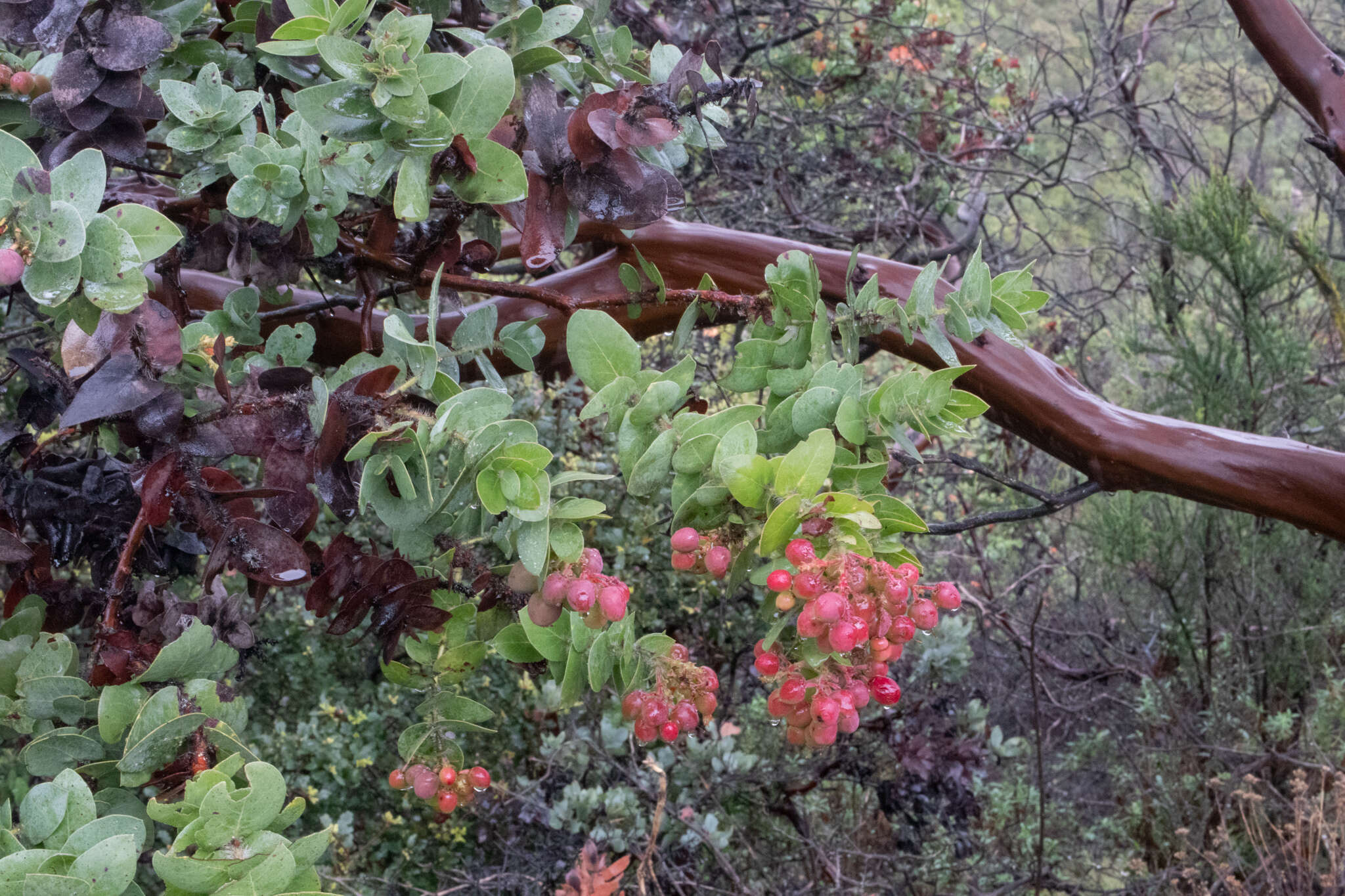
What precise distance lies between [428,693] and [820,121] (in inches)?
99.6

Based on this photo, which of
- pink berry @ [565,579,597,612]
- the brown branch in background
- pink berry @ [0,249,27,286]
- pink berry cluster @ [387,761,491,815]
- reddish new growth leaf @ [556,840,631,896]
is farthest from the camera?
the brown branch in background

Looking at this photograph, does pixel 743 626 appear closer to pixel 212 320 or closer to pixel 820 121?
pixel 820 121

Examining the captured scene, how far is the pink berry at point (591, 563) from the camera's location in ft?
2.28

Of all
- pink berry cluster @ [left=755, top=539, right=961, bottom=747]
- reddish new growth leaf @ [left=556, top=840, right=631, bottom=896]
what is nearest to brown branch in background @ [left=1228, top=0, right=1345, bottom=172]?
pink berry cluster @ [left=755, top=539, right=961, bottom=747]

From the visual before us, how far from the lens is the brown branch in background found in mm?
1729

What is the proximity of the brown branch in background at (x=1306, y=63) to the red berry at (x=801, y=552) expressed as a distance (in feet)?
5.37

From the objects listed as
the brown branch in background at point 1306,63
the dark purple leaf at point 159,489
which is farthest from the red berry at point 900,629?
the brown branch in background at point 1306,63

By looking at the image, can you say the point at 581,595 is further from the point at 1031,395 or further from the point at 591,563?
the point at 1031,395

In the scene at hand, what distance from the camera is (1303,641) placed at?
10.6 ft

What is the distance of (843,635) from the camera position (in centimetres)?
63

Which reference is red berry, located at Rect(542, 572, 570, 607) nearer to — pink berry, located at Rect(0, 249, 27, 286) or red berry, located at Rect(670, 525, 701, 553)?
red berry, located at Rect(670, 525, 701, 553)

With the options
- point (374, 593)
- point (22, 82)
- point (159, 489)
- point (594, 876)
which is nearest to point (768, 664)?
point (374, 593)

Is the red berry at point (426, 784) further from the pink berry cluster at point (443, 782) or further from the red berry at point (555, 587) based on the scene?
the red berry at point (555, 587)

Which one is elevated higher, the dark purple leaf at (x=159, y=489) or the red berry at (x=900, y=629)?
the red berry at (x=900, y=629)
